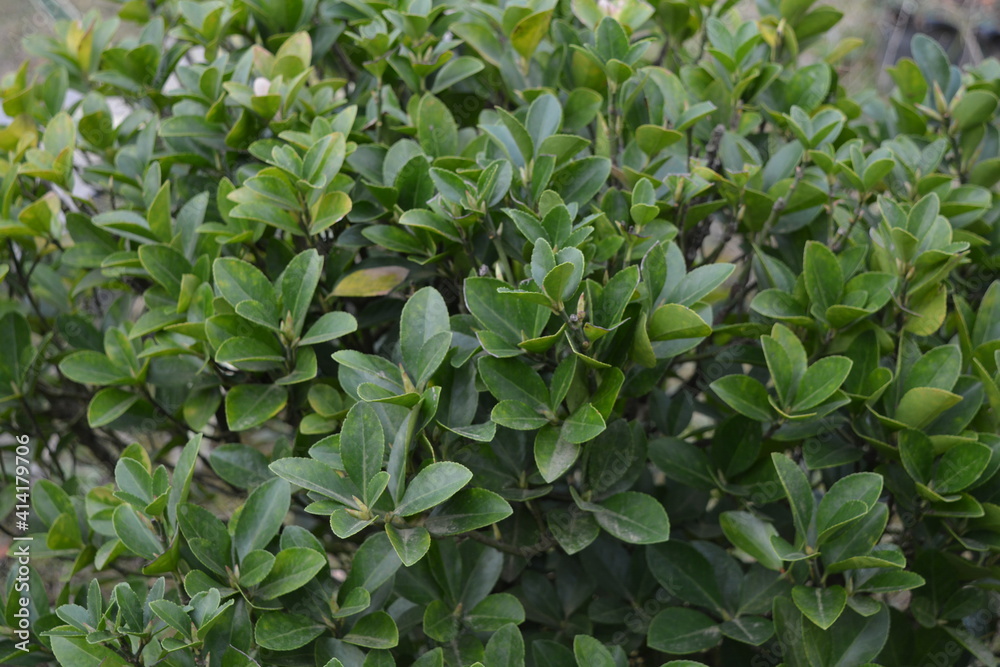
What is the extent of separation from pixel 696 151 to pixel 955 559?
0.83 meters

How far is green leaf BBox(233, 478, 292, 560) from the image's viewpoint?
1190 millimetres

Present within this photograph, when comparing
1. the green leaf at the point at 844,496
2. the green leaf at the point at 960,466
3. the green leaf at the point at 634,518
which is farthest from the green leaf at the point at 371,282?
the green leaf at the point at 960,466

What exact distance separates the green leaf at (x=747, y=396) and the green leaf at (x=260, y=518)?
653 mm

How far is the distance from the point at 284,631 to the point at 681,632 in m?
0.58

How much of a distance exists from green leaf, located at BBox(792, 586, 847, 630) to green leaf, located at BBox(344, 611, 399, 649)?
1.79 ft

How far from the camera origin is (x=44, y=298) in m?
1.82

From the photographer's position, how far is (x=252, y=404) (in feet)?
4.34

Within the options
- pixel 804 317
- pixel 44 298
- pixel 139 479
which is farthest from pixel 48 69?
pixel 804 317

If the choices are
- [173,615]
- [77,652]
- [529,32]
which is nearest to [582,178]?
[529,32]

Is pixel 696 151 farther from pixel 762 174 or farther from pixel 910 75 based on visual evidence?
pixel 910 75

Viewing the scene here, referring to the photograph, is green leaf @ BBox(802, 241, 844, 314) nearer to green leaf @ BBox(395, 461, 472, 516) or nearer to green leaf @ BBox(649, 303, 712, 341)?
green leaf @ BBox(649, 303, 712, 341)

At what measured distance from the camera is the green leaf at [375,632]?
112 cm

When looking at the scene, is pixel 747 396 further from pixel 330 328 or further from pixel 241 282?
pixel 241 282

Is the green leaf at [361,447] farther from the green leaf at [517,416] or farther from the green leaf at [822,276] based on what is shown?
the green leaf at [822,276]
